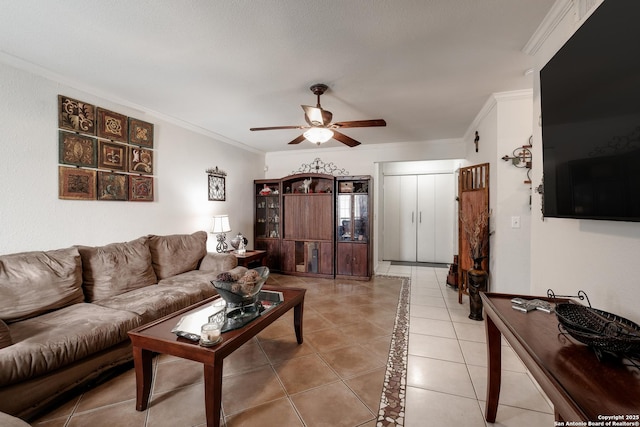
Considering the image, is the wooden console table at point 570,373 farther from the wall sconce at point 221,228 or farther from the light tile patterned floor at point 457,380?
the wall sconce at point 221,228

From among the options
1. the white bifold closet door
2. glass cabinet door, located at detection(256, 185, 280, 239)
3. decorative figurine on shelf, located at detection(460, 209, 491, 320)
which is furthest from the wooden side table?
the white bifold closet door

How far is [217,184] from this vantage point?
176 inches

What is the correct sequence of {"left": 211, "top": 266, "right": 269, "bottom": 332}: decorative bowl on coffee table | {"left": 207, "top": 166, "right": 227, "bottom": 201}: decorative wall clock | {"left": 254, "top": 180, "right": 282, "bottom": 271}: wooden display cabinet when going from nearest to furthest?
{"left": 211, "top": 266, "right": 269, "bottom": 332}: decorative bowl on coffee table
{"left": 207, "top": 166, "right": 227, "bottom": 201}: decorative wall clock
{"left": 254, "top": 180, "right": 282, "bottom": 271}: wooden display cabinet

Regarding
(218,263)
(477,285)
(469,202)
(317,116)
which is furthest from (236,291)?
(469,202)

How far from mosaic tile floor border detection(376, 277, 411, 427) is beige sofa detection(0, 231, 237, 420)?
1.88m

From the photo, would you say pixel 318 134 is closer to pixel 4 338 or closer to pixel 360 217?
pixel 360 217

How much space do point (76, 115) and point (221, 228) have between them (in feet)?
6.82

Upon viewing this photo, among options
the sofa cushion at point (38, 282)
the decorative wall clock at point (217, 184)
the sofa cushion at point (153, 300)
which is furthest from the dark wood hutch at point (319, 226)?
the sofa cushion at point (38, 282)

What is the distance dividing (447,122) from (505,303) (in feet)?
10.1

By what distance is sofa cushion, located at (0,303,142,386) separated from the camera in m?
1.49

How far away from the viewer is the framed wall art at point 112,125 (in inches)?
112

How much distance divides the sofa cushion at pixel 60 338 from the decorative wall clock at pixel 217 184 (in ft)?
8.01

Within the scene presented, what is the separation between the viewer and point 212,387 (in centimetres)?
142

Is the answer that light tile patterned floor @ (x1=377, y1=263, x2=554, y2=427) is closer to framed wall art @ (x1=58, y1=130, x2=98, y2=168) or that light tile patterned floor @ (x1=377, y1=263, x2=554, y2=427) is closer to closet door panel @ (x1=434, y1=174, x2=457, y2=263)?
closet door panel @ (x1=434, y1=174, x2=457, y2=263)
